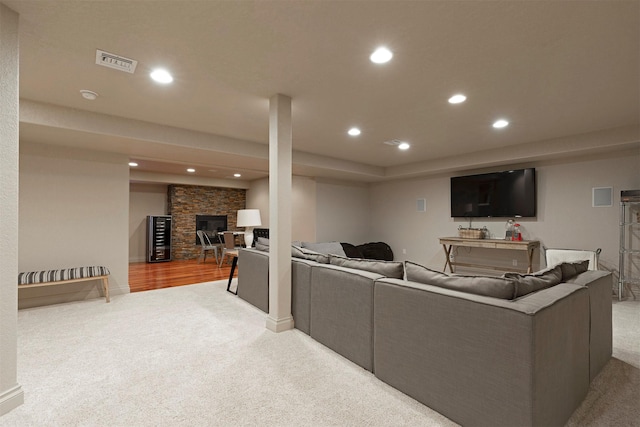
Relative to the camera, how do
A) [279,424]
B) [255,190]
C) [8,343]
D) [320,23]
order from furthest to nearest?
[255,190] < [320,23] < [8,343] < [279,424]

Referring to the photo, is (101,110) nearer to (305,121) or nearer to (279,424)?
(305,121)

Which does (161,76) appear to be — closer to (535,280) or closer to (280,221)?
(280,221)

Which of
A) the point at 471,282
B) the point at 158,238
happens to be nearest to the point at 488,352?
the point at 471,282

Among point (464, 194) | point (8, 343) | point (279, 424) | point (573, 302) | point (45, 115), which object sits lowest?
point (279, 424)

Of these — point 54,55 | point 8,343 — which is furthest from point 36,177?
point 8,343

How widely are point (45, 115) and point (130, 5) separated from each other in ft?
7.80

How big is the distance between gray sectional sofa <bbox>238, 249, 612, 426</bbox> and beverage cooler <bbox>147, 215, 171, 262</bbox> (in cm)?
690

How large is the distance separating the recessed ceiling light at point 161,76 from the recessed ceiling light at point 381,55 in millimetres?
1732

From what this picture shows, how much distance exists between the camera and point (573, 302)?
1.65 m

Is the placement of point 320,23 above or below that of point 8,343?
above

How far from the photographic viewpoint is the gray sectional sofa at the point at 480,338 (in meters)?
1.37

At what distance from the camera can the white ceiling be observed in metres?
1.84

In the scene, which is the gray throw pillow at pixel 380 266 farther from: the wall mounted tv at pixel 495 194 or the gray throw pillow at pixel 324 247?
the wall mounted tv at pixel 495 194

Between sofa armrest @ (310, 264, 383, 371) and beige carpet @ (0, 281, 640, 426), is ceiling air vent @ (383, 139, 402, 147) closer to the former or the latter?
sofa armrest @ (310, 264, 383, 371)
